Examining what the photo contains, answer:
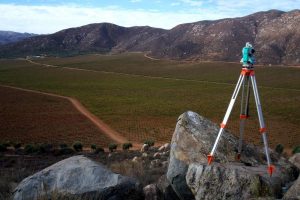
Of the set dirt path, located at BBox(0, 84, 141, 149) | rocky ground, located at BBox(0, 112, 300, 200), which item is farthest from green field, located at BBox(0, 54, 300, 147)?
rocky ground, located at BBox(0, 112, 300, 200)

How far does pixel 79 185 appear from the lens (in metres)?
6.93

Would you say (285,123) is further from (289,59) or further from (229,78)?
(289,59)

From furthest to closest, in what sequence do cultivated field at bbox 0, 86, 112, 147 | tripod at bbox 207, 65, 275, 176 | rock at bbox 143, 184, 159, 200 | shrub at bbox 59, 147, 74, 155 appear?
cultivated field at bbox 0, 86, 112, 147 → shrub at bbox 59, 147, 74, 155 → rock at bbox 143, 184, 159, 200 → tripod at bbox 207, 65, 275, 176

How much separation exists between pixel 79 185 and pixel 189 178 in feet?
6.03

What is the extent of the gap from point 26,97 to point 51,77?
37.5 m

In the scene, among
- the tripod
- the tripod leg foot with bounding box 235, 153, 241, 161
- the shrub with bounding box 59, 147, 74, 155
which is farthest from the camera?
the shrub with bounding box 59, 147, 74, 155

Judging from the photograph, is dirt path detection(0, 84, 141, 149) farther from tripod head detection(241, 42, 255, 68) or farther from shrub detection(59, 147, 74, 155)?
tripod head detection(241, 42, 255, 68)

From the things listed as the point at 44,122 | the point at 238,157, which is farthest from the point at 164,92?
the point at 238,157

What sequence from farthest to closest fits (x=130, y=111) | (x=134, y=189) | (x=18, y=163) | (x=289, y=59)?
(x=289, y=59) < (x=130, y=111) < (x=18, y=163) < (x=134, y=189)

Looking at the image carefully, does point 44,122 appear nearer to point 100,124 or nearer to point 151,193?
point 100,124

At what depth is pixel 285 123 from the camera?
4412 centimetres

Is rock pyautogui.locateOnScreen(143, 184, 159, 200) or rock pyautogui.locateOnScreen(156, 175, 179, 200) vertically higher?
rock pyautogui.locateOnScreen(143, 184, 159, 200)

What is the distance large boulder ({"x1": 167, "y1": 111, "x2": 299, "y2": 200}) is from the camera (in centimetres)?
648

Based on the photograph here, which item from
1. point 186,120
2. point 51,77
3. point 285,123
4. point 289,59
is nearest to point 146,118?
point 285,123
